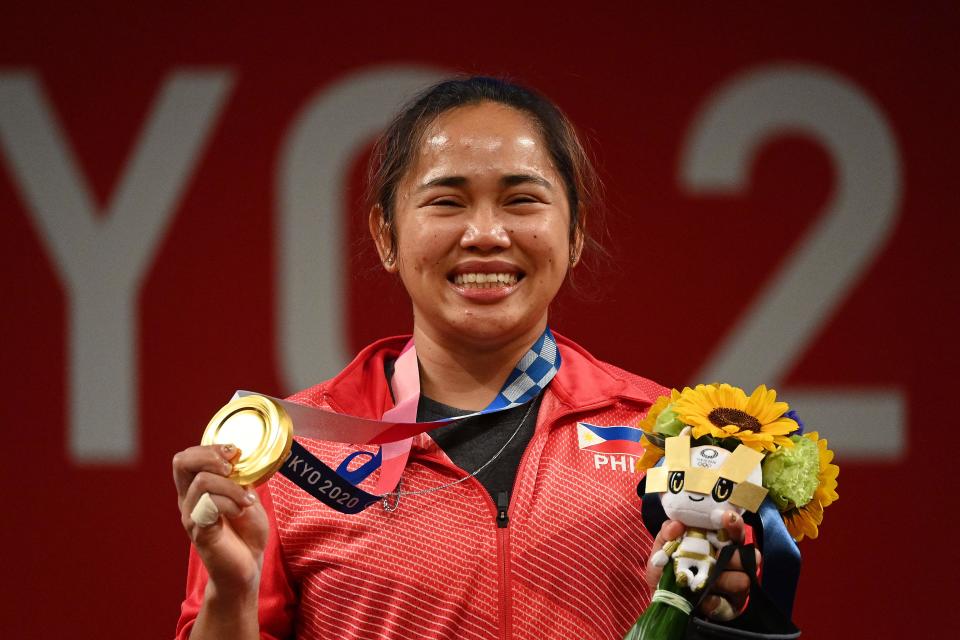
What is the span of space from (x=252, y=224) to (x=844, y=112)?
4.78 feet

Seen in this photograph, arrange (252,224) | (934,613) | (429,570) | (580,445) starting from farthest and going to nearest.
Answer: (252,224)
(934,613)
(580,445)
(429,570)

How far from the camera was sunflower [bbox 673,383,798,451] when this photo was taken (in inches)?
53.8

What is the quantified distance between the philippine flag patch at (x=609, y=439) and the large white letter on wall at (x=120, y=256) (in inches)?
63.4

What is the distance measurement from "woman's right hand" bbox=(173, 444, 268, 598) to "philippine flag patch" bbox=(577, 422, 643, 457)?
0.47 meters

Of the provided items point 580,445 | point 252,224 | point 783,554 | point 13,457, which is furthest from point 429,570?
point 13,457

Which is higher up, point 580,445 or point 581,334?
point 581,334

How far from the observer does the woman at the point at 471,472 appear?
4.89ft

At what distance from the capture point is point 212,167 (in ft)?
9.47

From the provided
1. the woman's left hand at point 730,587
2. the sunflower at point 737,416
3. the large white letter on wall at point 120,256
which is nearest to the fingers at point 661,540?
the woman's left hand at point 730,587

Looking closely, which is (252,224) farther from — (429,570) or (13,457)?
(429,570)

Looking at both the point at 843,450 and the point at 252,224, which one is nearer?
the point at 843,450

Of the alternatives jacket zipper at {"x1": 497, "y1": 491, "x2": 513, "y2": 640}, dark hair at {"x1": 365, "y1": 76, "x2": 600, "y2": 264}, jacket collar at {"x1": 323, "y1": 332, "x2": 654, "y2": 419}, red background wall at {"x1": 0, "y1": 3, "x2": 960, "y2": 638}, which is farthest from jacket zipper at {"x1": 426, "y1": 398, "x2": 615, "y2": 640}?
red background wall at {"x1": 0, "y1": 3, "x2": 960, "y2": 638}

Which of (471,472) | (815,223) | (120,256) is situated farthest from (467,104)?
(120,256)

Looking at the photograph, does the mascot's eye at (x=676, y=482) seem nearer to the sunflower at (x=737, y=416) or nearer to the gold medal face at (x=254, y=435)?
the sunflower at (x=737, y=416)
